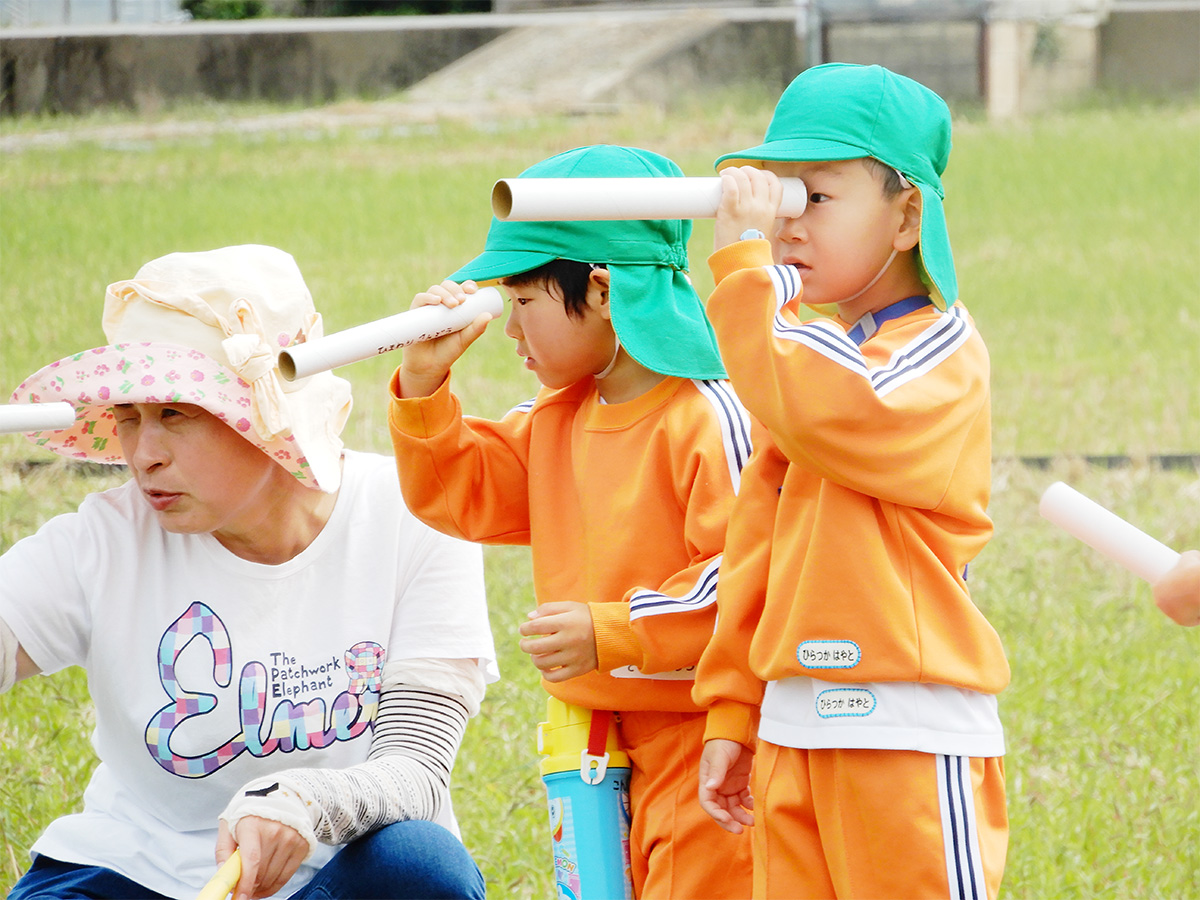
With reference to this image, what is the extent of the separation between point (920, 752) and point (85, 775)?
6.41 ft

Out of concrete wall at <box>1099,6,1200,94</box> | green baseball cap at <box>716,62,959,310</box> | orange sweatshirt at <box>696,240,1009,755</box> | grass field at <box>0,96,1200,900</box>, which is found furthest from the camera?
concrete wall at <box>1099,6,1200,94</box>

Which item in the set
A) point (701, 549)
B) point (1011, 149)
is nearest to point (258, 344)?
point (701, 549)

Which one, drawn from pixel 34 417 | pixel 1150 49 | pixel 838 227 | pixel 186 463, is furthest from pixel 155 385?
pixel 1150 49

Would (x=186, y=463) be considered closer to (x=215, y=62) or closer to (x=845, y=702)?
(x=845, y=702)

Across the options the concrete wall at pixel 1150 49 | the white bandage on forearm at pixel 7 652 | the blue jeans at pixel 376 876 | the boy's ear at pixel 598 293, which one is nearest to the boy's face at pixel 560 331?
the boy's ear at pixel 598 293

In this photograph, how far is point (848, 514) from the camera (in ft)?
5.59

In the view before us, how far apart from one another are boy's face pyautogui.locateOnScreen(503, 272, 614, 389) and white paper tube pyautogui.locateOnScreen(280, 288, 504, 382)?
96 millimetres

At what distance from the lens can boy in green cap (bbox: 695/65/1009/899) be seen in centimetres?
164

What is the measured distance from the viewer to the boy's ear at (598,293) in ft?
6.51

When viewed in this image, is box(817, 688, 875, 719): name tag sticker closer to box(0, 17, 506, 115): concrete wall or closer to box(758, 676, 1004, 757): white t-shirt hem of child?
box(758, 676, 1004, 757): white t-shirt hem of child

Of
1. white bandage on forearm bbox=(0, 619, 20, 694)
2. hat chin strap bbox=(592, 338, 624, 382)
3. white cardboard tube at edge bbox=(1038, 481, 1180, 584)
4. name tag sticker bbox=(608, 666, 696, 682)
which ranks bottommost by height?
name tag sticker bbox=(608, 666, 696, 682)

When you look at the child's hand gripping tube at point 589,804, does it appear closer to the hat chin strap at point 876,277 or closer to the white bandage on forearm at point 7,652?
the hat chin strap at point 876,277

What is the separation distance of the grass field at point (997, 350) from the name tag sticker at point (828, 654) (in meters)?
1.19

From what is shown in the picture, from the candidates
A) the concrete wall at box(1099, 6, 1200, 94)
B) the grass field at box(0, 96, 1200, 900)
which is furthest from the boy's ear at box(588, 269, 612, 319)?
the concrete wall at box(1099, 6, 1200, 94)
